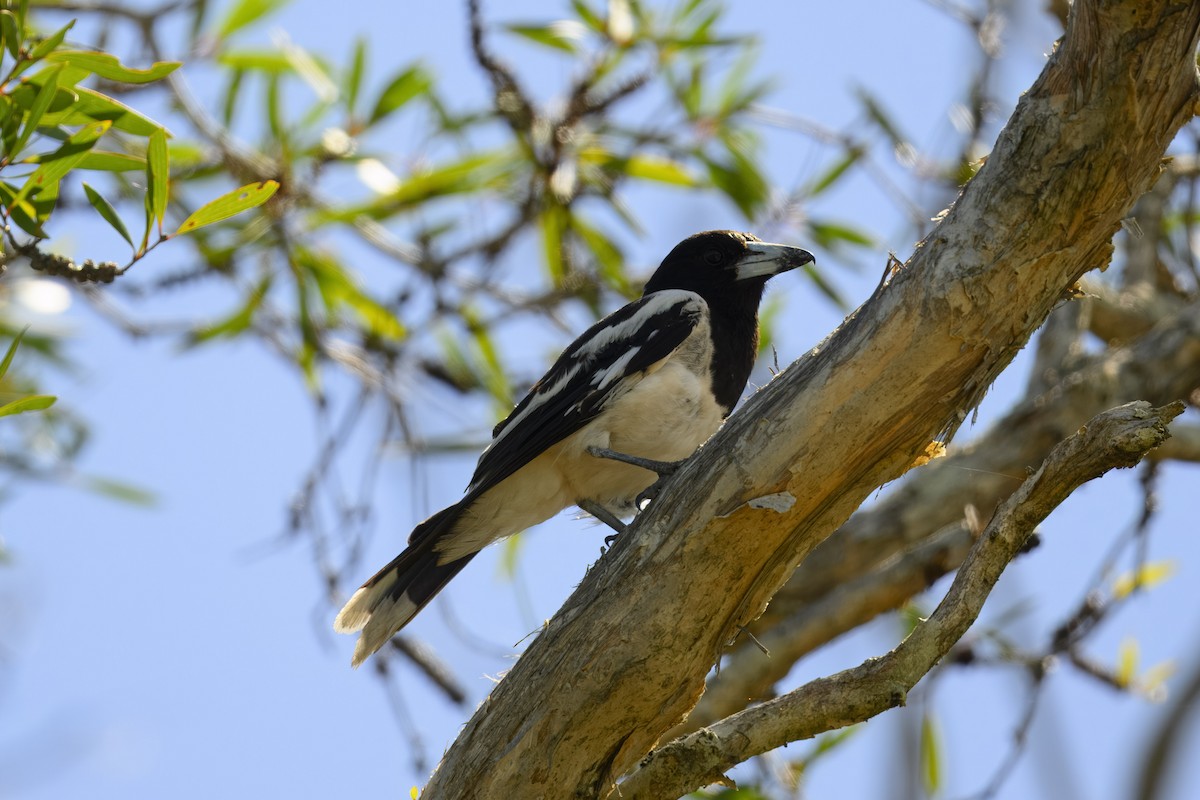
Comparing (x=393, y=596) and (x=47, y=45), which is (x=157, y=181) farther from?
(x=393, y=596)

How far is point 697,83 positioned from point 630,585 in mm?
3027

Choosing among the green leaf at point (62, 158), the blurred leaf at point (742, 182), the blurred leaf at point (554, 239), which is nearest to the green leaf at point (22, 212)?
the green leaf at point (62, 158)

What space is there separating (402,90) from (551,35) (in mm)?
595

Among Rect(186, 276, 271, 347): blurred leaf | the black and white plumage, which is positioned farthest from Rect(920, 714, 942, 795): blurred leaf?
Rect(186, 276, 271, 347): blurred leaf

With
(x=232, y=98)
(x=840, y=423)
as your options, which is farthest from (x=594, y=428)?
(x=232, y=98)

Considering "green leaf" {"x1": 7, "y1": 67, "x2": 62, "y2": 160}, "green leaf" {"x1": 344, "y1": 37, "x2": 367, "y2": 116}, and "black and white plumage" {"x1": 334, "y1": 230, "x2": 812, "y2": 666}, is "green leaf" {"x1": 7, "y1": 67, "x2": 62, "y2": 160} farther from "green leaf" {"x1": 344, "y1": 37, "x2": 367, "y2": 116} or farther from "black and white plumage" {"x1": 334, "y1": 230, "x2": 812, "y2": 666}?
"green leaf" {"x1": 344, "y1": 37, "x2": 367, "y2": 116}

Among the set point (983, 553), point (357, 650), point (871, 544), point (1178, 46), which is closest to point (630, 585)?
point (983, 553)

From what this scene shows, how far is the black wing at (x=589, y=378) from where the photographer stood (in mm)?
3693

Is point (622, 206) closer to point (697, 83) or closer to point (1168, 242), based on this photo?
point (697, 83)

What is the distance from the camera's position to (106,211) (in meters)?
2.57

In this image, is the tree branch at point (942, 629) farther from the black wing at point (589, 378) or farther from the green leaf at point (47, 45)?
the green leaf at point (47, 45)

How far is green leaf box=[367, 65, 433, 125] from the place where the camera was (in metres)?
4.86

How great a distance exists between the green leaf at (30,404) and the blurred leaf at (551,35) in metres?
2.88

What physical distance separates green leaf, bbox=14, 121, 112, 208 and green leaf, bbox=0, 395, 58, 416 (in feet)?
1.30
